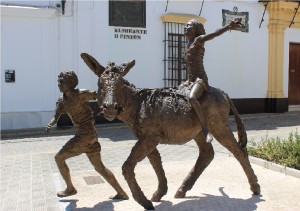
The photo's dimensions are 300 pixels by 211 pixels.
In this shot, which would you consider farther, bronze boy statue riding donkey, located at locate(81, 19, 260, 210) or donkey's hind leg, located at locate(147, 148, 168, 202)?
donkey's hind leg, located at locate(147, 148, 168, 202)

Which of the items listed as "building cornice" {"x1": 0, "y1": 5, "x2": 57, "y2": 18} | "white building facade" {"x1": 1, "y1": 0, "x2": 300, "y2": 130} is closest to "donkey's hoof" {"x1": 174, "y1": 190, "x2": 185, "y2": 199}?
"white building facade" {"x1": 1, "y1": 0, "x2": 300, "y2": 130}

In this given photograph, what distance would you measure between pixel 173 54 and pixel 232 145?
9786mm

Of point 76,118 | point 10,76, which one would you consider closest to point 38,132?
point 10,76

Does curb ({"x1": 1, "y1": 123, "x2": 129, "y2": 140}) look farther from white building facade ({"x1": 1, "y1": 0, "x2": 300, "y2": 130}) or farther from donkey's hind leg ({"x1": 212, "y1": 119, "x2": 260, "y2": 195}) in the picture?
donkey's hind leg ({"x1": 212, "y1": 119, "x2": 260, "y2": 195})

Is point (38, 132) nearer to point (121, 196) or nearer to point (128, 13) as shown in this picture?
point (128, 13)

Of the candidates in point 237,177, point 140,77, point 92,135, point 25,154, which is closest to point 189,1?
point 140,77

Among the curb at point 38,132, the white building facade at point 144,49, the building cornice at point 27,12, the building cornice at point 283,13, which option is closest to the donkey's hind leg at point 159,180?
the curb at point 38,132

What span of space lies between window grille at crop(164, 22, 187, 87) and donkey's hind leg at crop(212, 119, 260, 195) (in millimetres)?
9434

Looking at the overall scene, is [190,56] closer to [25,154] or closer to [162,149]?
[162,149]

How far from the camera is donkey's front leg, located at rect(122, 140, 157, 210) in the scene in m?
4.45

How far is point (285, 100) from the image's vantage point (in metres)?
16.7

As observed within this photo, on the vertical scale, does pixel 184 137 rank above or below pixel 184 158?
above

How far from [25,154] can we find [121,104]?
532 cm

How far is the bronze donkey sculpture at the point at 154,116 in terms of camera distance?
172 inches
